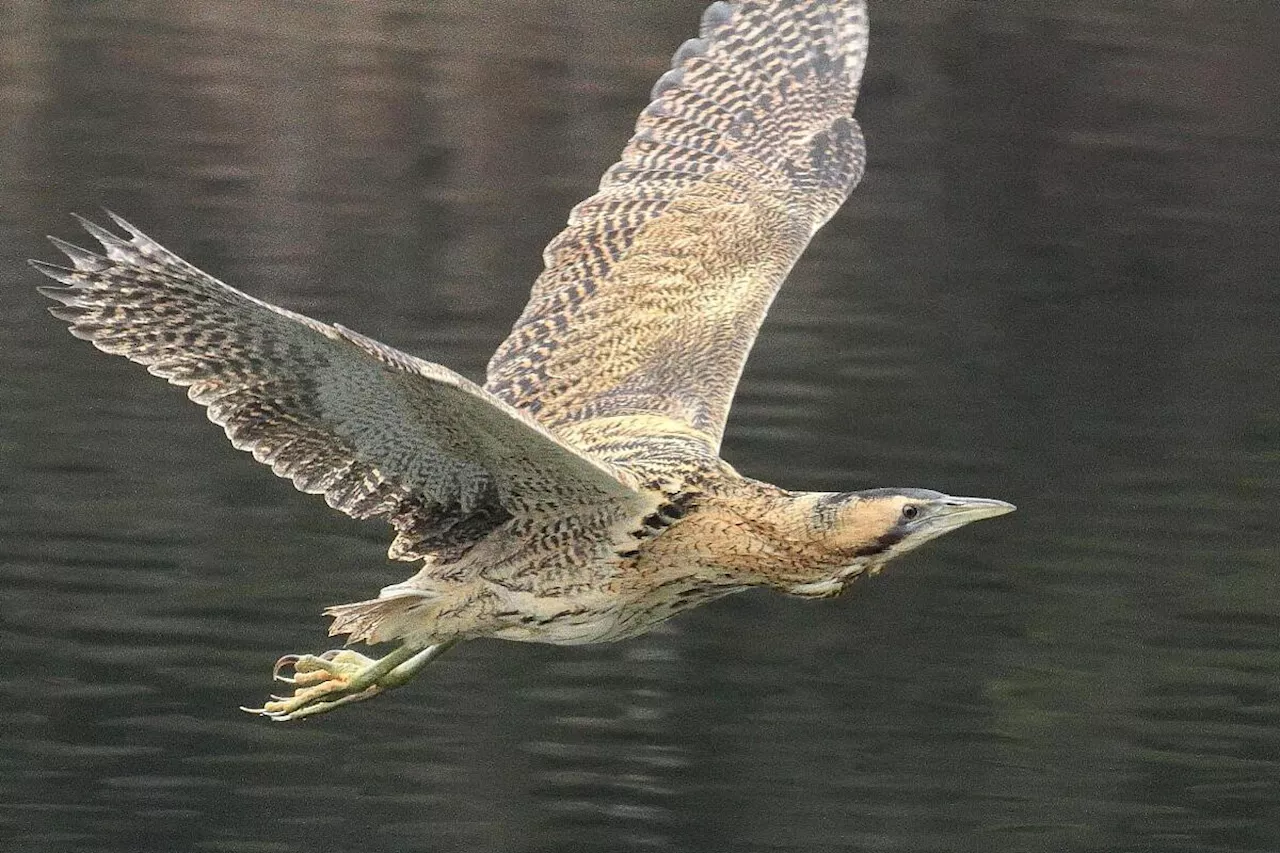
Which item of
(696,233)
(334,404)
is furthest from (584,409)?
(334,404)

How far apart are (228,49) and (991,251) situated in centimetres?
610

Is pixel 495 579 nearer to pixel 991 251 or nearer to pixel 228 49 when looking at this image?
pixel 991 251

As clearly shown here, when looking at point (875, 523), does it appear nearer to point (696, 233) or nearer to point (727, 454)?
point (696, 233)

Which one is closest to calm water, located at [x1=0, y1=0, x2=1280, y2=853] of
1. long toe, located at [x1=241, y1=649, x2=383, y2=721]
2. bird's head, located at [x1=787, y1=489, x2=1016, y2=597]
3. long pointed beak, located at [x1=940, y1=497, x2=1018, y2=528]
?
long toe, located at [x1=241, y1=649, x2=383, y2=721]

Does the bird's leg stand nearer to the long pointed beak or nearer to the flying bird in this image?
the flying bird

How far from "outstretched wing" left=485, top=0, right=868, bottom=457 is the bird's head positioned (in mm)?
734

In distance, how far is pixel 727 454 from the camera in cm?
1296

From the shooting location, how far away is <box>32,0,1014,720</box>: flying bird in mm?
6793

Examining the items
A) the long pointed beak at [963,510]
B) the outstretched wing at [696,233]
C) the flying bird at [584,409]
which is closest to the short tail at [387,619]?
the flying bird at [584,409]

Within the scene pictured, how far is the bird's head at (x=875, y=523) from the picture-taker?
6977mm

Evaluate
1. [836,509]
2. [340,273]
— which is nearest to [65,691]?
[836,509]

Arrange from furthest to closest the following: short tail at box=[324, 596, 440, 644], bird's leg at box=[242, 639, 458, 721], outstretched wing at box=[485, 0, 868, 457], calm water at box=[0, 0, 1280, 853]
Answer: calm water at box=[0, 0, 1280, 853], outstretched wing at box=[485, 0, 868, 457], bird's leg at box=[242, 639, 458, 721], short tail at box=[324, 596, 440, 644]

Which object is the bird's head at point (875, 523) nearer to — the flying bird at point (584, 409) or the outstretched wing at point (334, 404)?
the flying bird at point (584, 409)

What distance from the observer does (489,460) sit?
7223 mm
